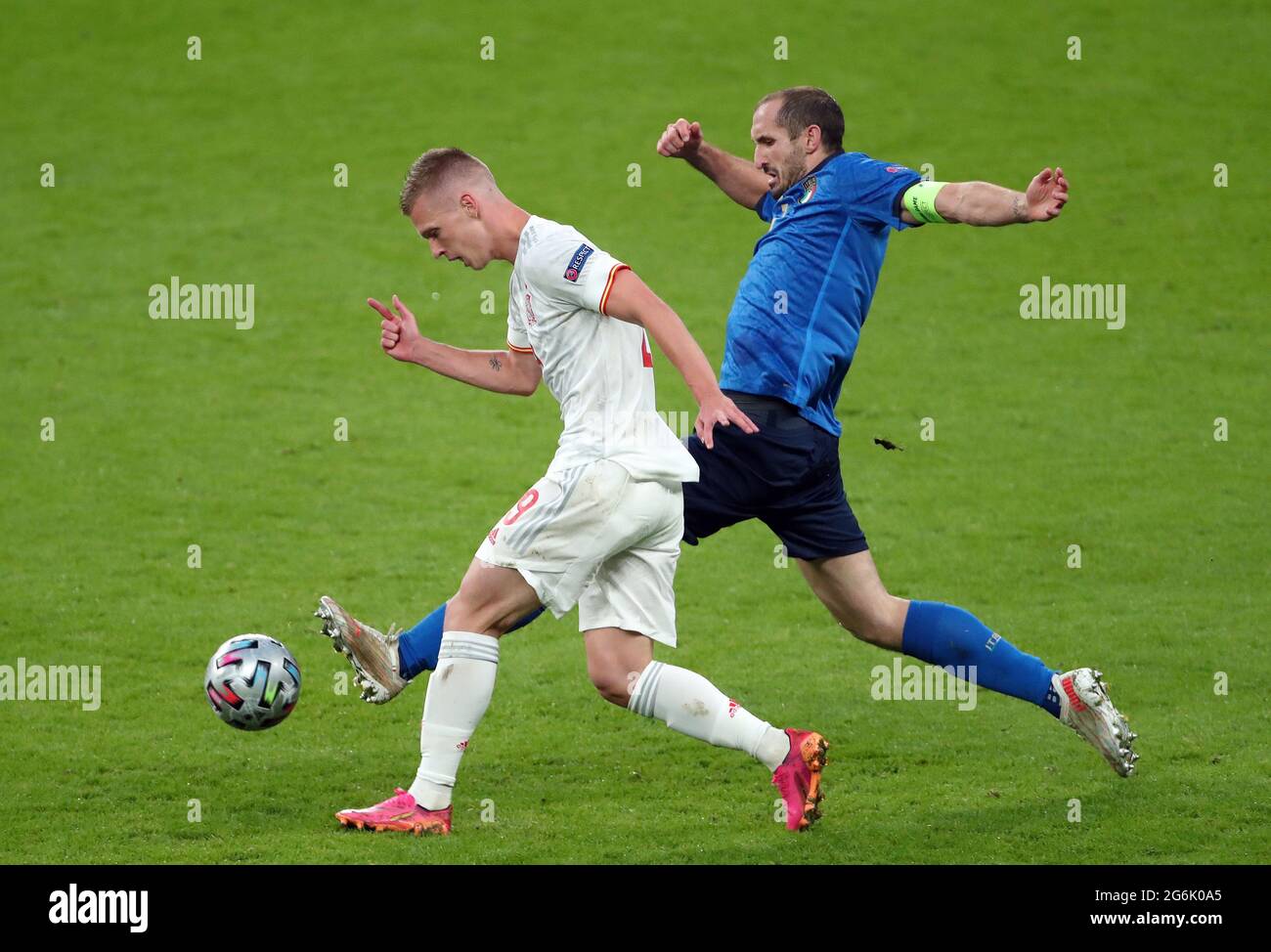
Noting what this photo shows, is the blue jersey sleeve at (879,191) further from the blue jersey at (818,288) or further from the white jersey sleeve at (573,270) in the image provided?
the white jersey sleeve at (573,270)

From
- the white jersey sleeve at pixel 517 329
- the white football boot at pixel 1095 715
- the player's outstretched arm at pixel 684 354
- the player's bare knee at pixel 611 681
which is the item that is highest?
the white jersey sleeve at pixel 517 329

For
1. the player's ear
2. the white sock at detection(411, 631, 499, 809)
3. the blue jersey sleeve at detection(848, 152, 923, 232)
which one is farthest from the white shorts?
the player's ear

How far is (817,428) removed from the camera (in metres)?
6.05

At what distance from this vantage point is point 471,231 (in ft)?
18.2

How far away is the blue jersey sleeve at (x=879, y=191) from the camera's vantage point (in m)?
5.98

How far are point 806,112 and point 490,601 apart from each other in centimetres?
220

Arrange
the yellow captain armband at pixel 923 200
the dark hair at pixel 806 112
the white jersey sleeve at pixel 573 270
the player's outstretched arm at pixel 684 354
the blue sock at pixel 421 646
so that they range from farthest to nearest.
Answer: the blue sock at pixel 421 646, the dark hair at pixel 806 112, the yellow captain armband at pixel 923 200, the white jersey sleeve at pixel 573 270, the player's outstretched arm at pixel 684 354

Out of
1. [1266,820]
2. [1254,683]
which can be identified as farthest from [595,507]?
[1254,683]

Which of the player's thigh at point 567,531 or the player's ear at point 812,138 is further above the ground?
the player's ear at point 812,138

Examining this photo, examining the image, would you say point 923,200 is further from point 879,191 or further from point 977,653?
point 977,653

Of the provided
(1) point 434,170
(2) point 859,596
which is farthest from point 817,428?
(1) point 434,170

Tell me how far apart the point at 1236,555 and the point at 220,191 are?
11.4m

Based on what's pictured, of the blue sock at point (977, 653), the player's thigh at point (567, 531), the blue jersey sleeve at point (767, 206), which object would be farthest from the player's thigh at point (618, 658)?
the blue jersey sleeve at point (767, 206)

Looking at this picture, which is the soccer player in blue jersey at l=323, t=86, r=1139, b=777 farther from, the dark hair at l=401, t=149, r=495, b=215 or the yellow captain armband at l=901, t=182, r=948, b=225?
the dark hair at l=401, t=149, r=495, b=215
